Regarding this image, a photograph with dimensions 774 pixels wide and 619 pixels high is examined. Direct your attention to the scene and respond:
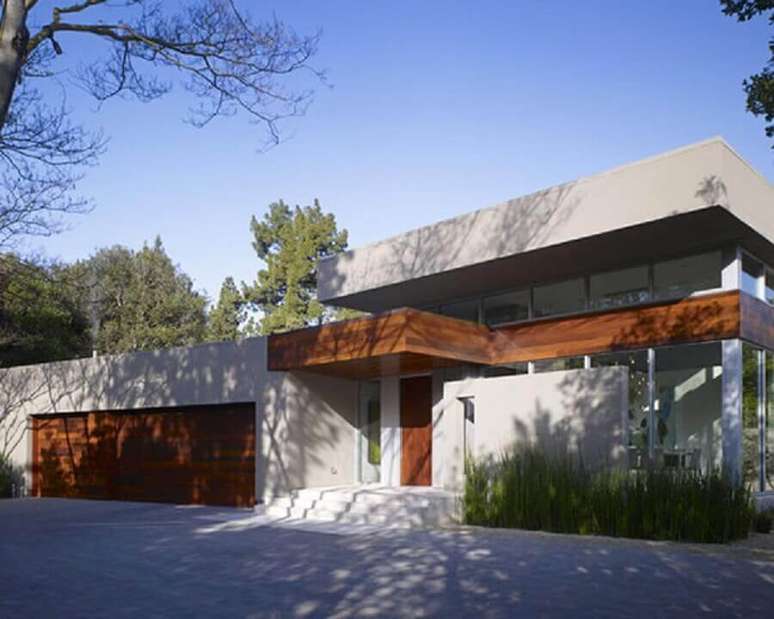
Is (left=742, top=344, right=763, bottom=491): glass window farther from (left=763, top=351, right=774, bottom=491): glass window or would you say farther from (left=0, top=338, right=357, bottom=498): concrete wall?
(left=0, top=338, right=357, bottom=498): concrete wall

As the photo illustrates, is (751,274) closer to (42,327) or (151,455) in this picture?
(151,455)

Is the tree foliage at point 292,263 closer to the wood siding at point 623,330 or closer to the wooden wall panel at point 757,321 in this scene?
the wood siding at point 623,330

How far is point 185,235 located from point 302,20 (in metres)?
13.5

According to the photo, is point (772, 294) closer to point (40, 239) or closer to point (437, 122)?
point (437, 122)

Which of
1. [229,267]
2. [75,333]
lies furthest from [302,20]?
[229,267]

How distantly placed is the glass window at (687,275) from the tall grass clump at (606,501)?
3.48 m

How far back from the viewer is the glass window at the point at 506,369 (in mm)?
15234

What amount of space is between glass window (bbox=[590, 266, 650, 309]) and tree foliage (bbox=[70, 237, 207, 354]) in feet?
80.2

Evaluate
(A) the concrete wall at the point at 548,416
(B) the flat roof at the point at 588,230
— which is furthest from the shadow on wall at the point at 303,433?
(A) the concrete wall at the point at 548,416

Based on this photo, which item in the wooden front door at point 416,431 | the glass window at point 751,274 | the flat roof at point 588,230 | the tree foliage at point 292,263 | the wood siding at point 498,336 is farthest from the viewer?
the tree foliage at point 292,263

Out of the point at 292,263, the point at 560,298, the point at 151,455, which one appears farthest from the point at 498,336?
the point at 292,263

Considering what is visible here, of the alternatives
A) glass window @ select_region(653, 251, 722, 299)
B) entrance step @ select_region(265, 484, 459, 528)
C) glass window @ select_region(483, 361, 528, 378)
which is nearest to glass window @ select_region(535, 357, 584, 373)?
glass window @ select_region(483, 361, 528, 378)

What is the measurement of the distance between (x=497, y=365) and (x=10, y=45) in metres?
10.5

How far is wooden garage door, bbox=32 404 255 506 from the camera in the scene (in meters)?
16.5
